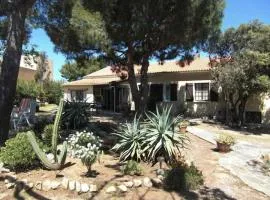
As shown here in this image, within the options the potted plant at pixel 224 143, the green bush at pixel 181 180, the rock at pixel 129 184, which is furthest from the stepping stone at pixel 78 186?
the potted plant at pixel 224 143

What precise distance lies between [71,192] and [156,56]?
15.7 meters

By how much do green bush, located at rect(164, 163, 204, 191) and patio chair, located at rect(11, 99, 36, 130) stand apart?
297 inches

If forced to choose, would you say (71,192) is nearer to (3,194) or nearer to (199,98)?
(3,194)

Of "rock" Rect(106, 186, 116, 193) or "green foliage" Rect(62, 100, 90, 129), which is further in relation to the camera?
"green foliage" Rect(62, 100, 90, 129)

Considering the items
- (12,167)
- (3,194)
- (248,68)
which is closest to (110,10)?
(248,68)

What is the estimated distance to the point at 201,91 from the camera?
26.0 m

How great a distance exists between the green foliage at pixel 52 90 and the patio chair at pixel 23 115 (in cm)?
2621

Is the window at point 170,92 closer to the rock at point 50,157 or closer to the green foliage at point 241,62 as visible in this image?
the green foliage at point 241,62

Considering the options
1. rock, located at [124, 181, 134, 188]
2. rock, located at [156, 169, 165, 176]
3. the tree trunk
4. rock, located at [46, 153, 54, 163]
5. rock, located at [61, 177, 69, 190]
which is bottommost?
rock, located at [124, 181, 134, 188]

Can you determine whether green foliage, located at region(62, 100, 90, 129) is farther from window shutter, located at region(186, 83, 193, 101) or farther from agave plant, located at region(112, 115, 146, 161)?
window shutter, located at region(186, 83, 193, 101)

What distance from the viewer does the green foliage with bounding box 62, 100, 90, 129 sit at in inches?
564

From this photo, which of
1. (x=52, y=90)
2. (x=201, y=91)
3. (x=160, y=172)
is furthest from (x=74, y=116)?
(x=52, y=90)

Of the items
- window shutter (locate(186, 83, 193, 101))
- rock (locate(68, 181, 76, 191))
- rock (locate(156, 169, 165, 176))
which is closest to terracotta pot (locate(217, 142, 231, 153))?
rock (locate(156, 169, 165, 176))

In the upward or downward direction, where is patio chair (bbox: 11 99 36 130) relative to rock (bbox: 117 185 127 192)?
upward
